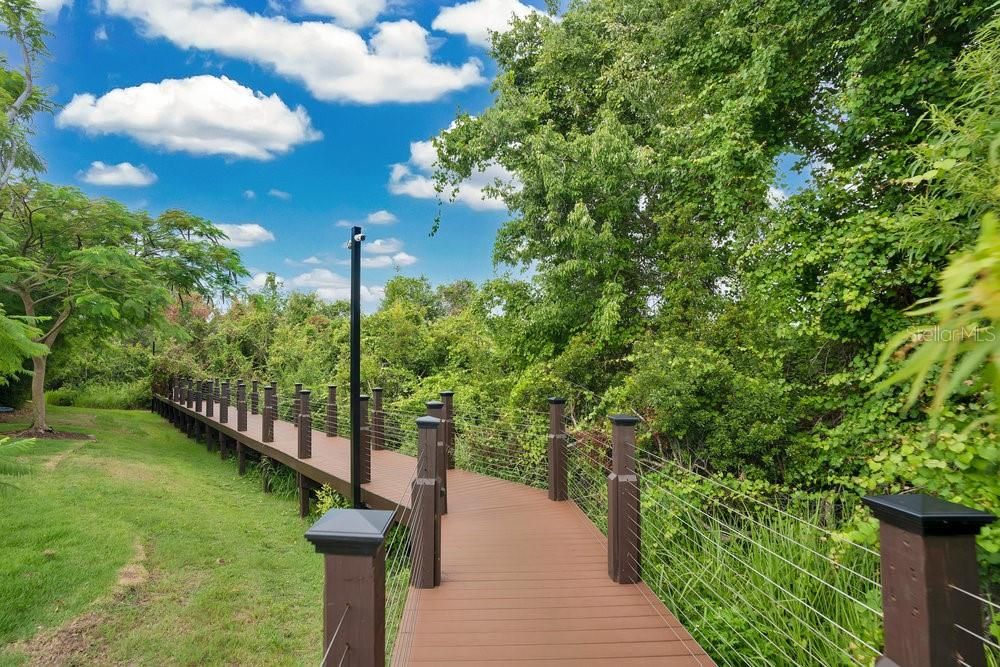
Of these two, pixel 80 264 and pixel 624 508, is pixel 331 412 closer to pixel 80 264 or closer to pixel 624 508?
pixel 80 264

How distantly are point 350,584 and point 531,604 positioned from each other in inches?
90.1

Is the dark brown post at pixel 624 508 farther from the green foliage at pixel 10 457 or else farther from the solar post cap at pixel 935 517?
the green foliage at pixel 10 457

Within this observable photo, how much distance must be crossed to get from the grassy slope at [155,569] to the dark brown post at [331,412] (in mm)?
1819

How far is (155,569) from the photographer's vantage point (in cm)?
615

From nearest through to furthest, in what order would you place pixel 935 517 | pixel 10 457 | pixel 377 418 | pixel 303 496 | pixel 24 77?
pixel 935 517 → pixel 10 457 → pixel 303 496 → pixel 377 418 → pixel 24 77

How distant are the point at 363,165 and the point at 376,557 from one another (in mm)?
25486

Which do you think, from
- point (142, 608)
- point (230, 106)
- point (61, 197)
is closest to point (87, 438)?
point (61, 197)

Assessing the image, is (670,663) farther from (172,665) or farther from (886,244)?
(886,244)

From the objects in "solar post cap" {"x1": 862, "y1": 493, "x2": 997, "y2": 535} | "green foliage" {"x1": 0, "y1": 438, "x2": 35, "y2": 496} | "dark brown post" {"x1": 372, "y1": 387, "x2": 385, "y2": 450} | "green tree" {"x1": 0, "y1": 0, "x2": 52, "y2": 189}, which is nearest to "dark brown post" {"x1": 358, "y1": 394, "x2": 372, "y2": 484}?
"dark brown post" {"x1": 372, "y1": 387, "x2": 385, "y2": 450}

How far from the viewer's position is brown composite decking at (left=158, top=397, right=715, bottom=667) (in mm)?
2916

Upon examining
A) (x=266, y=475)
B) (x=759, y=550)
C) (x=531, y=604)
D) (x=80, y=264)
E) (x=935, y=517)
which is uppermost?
(x=80, y=264)

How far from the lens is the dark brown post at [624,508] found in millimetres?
3787

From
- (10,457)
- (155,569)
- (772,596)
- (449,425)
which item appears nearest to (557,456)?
(449,425)

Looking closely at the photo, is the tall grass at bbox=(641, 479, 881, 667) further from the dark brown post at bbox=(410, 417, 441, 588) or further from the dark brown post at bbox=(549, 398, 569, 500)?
the dark brown post at bbox=(410, 417, 441, 588)
